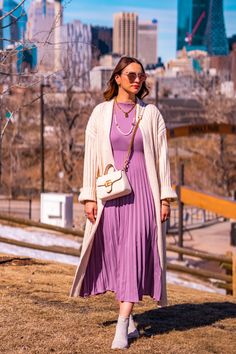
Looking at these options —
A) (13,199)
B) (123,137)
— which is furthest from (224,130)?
(123,137)

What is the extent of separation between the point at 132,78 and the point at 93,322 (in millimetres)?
1830

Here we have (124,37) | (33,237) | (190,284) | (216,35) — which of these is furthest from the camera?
(124,37)

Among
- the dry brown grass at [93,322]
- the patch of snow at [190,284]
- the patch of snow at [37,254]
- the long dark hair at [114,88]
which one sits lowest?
the patch of snow at [190,284]

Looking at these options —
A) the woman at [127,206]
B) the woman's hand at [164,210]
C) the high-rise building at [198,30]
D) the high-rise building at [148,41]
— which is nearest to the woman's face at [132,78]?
the woman at [127,206]

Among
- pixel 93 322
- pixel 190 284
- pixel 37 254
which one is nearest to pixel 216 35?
pixel 190 284

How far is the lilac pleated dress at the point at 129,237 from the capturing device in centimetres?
550

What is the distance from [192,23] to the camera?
16425cm

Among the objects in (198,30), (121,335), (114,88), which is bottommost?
(121,335)

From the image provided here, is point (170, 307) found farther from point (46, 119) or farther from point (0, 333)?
point (46, 119)

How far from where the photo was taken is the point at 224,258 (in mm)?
11195

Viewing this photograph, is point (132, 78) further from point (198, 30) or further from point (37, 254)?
point (198, 30)

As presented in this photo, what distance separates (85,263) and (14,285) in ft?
7.92

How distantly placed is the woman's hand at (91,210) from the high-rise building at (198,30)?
123m

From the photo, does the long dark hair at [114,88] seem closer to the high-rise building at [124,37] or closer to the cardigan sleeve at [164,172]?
the cardigan sleeve at [164,172]
